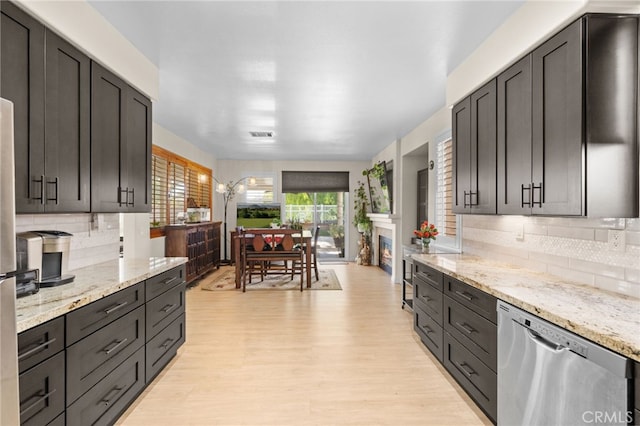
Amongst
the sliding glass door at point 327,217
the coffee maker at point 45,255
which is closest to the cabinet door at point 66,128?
the coffee maker at point 45,255

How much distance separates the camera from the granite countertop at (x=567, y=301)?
119 cm

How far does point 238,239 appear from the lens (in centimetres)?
541

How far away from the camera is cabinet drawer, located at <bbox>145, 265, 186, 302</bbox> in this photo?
2354 mm

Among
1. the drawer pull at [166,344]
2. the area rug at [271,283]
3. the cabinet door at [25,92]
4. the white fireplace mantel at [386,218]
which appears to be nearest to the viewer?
the cabinet door at [25,92]

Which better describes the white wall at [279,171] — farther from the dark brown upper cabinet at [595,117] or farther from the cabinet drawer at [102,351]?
the dark brown upper cabinet at [595,117]

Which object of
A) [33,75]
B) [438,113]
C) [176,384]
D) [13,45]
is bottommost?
[176,384]

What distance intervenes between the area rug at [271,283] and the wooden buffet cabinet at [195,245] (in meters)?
0.26

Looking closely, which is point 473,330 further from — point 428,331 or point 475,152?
point 475,152

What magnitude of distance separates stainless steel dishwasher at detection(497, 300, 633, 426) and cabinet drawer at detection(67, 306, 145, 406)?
2216 mm

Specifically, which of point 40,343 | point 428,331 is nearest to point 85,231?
point 40,343

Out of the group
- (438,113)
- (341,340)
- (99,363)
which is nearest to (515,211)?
(341,340)

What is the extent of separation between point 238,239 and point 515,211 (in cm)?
422

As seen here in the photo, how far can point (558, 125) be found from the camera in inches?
70.7

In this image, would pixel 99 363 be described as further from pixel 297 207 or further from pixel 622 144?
pixel 297 207
